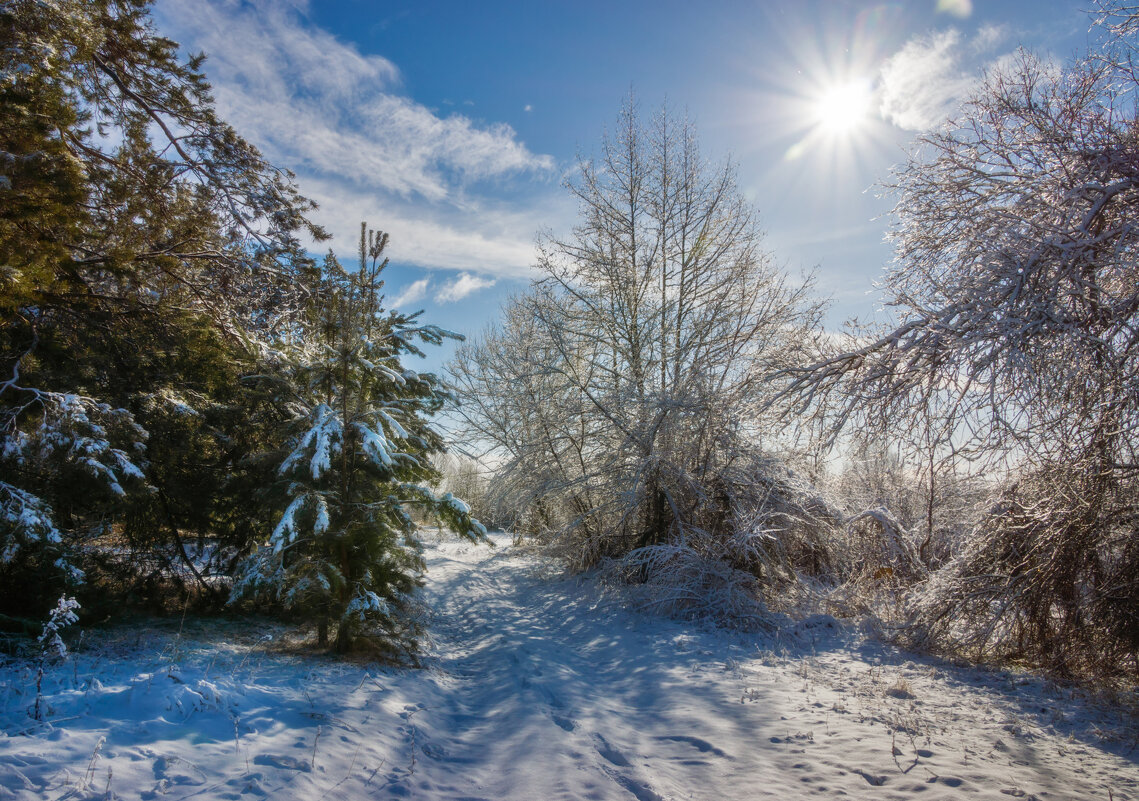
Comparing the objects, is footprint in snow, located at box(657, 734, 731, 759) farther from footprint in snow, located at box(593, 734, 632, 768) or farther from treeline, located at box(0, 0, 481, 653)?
treeline, located at box(0, 0, 481, 653)

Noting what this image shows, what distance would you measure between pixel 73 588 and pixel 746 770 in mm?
5539

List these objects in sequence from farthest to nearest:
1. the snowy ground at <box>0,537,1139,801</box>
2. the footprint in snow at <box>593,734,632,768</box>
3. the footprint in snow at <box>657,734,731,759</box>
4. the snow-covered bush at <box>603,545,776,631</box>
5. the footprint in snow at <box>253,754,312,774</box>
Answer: the snow-covered bush at <box>603,545,776,631</box> < the footprint in snow at <box>657,734,731,759</box> < the footprint in snow at <box>593,734,632,768</box> < the footprint in snow at <box>253,754,312,774</box> < the snowy ground at <box>0,537,1139,801</box>

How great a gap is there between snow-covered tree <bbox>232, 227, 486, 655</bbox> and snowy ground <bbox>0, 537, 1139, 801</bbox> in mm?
579

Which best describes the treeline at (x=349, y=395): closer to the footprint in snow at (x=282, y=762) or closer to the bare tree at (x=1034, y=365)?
the bare tree at (x=1034, y=365)

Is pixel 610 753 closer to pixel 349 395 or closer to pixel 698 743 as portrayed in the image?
pixel 698 743

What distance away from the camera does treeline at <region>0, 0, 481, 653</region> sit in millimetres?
4297

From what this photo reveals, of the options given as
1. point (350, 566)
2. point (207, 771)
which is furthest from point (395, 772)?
point (350, 566)

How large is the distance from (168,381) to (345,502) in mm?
2468

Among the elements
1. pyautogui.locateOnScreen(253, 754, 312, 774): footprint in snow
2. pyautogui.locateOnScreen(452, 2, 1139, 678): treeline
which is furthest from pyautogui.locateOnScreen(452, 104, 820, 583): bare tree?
pyautogui.locateOnScreen(253, 754, 312, 774): footprint in snow

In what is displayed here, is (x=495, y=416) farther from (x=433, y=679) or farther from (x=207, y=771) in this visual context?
(x=207, y=771)

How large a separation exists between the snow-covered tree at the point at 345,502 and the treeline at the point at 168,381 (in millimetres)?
27

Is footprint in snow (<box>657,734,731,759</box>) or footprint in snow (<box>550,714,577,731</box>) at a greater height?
footprint in snow (<box>657,734,731,759</box>)

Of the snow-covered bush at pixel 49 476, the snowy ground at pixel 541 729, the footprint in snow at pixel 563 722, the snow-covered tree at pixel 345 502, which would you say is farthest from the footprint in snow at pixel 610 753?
the snow-covered bush at pixel 49 476

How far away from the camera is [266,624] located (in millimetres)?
6543
